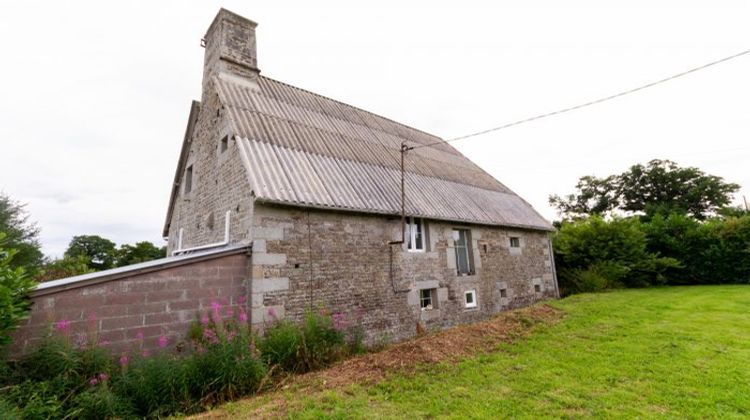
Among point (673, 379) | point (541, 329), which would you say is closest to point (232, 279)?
point (541, 329)

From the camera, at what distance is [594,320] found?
8117 mm

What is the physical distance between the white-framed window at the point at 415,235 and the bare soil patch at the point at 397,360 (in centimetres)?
280

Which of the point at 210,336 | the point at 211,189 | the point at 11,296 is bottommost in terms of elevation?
the point at 210,336

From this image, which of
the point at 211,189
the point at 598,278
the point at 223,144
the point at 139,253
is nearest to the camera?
the point at 223,144

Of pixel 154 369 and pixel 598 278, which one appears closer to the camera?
pixel 154 369

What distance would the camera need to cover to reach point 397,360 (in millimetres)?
5504

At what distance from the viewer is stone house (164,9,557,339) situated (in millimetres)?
7184

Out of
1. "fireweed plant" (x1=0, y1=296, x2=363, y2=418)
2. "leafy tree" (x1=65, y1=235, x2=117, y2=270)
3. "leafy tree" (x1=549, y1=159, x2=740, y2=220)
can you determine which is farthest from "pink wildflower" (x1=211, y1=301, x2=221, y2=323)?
"leafy tree" (x1=65, y1=235, x2=117, y2=270)

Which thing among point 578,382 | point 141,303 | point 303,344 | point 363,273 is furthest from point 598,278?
point 141,303

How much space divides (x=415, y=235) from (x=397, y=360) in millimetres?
4559

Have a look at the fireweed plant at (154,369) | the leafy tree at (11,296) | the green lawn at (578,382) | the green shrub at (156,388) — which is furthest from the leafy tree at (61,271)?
the green lawn at (578,382)

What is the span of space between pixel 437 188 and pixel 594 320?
575 cm

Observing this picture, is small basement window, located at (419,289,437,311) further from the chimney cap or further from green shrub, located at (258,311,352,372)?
the chimney cap

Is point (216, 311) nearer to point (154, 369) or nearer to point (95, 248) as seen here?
point (154, 369)
